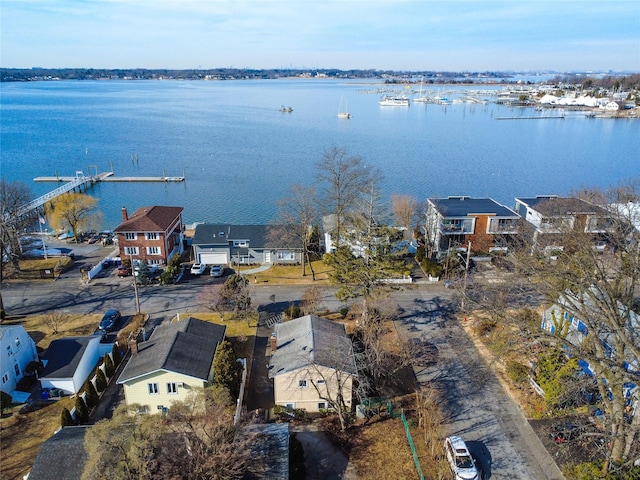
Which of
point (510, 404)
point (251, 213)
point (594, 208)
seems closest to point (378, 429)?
point (510, 404)

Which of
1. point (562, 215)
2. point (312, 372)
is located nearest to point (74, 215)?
point (312, 372)

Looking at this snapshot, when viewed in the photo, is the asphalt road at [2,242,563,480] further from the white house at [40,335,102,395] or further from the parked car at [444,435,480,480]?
the white house at [40,335,102,395]

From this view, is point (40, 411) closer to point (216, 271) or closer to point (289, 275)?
point (216, 271)

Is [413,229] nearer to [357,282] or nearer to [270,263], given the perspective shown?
[270,263]

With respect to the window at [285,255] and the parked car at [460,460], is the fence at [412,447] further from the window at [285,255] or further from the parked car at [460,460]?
the window at [285,255]

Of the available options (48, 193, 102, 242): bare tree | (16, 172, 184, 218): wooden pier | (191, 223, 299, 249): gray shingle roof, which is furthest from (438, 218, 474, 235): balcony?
(16, 172, 184, 218): wooden pier

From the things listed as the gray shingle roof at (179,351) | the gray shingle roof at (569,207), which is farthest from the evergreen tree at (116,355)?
the gray shingle roof at (569,207)
